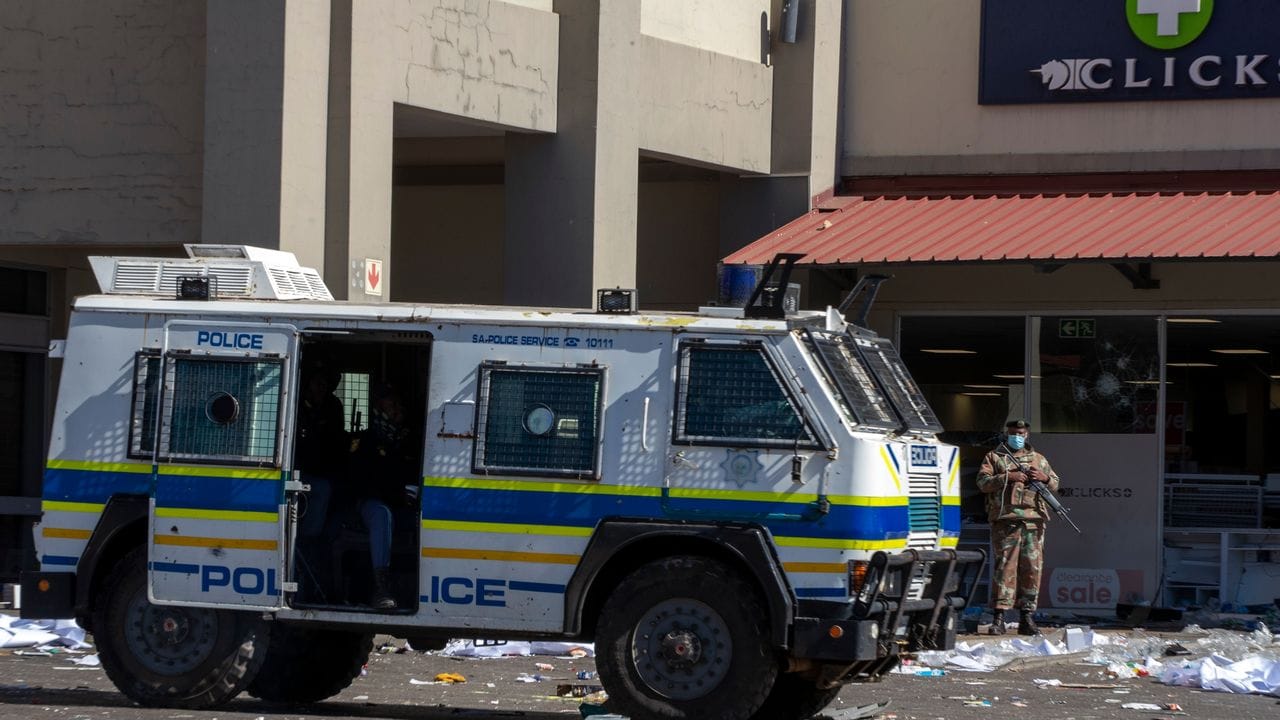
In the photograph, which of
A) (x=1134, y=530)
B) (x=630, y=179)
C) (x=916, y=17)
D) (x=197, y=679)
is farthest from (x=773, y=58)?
(x=197, y=679)

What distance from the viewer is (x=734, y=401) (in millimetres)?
9867

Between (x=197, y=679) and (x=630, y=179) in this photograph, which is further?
(x=630, y=179)

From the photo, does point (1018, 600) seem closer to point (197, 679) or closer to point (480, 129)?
point (480, 129)

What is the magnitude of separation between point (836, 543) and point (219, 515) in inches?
135

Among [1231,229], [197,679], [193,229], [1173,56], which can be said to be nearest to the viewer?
[197,679]

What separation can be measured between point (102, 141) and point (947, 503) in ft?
28.8

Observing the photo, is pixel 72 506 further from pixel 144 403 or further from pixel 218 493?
pixel 218 493

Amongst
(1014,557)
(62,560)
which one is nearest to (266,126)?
(62,560)

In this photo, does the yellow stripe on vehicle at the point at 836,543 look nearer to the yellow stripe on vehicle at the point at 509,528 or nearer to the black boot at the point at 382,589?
the yellow stripe on vehicle at the point at 509,528

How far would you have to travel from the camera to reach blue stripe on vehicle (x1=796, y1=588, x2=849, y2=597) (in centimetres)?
961

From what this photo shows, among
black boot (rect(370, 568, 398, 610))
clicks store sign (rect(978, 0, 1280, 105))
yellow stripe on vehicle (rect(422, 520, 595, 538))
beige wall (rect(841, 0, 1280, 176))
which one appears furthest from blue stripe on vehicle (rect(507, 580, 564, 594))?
clicks store sign (rect(978, 0, 1280, 105))

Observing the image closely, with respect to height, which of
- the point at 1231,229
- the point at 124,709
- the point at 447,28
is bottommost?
the point at 124,709

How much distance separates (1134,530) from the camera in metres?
18.9

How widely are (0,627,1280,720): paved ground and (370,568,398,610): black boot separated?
0.81m
